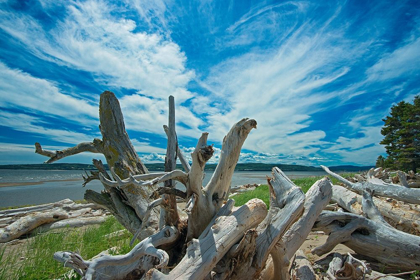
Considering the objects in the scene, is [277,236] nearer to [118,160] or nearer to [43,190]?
[118,160]

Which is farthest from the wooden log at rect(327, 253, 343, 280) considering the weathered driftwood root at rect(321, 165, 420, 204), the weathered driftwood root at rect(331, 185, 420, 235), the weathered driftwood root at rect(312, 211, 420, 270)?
the weathered driftwood root at rect(321, 165, 420, 204)

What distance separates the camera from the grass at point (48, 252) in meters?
3.23

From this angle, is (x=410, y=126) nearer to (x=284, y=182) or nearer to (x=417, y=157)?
(x=417, y=157)

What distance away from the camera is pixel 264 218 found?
3182mm

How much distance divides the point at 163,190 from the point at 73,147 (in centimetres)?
330

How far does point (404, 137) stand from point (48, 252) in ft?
123

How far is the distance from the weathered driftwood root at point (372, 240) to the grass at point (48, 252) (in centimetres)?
377

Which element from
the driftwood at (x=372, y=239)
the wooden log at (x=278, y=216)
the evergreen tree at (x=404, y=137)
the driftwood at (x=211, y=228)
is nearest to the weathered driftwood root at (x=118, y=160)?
the driftwood at (x=211, y=228)

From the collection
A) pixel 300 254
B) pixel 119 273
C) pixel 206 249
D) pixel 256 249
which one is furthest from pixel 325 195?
pixel 119 273

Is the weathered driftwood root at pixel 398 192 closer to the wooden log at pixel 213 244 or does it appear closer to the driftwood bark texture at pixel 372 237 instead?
the driftwood bark texture at pixel 372 237

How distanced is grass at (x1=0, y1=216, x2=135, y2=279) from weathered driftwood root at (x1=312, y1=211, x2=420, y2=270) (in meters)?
3.77

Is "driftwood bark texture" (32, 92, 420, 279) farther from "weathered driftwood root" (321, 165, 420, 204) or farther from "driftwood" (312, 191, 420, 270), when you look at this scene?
"weathered driftwood root" (321, 165, 420, 204)

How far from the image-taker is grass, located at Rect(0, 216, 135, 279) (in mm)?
3229

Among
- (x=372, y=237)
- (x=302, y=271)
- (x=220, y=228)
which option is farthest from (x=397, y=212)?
(x=220, y=228)
